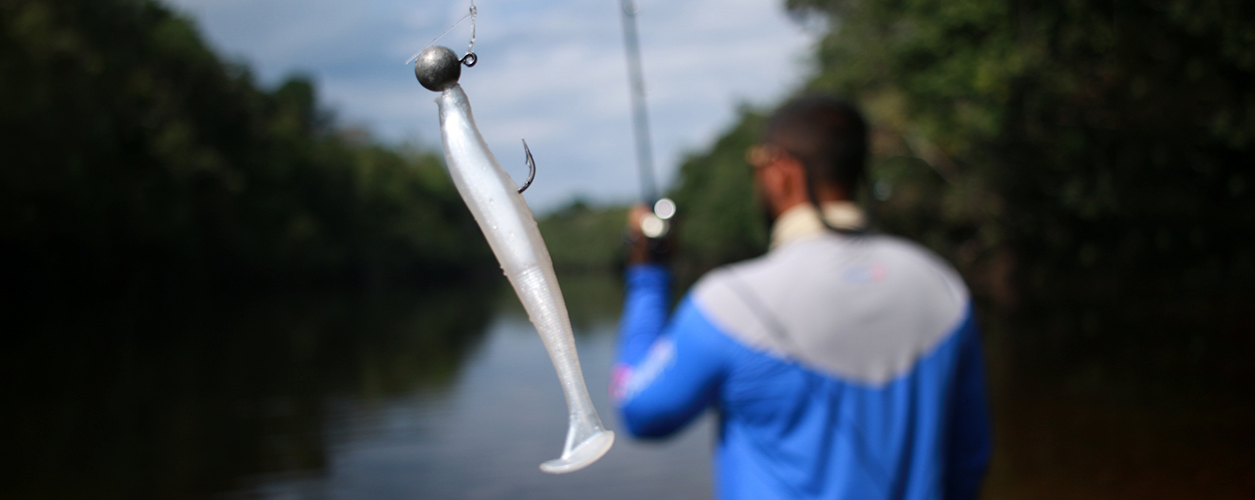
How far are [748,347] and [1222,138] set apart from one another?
2131cm

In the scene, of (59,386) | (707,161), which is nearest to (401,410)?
(59,386)

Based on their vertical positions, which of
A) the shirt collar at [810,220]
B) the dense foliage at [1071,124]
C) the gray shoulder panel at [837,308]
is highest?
the dense foliage at [1071,124]

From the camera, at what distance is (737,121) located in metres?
89.2

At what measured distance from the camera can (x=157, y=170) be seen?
47188 mm

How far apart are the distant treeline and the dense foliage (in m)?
13.4

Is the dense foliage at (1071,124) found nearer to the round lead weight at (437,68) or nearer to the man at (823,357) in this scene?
the man at (823,357)

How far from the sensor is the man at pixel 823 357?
188 centimetres

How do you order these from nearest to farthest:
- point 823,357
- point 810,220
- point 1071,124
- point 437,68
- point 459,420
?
point 437,68
point 823,357
point 810,220
point 459,420
point 1071,124

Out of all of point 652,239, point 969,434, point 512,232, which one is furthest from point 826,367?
point 512,232

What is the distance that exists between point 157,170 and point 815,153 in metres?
51.0

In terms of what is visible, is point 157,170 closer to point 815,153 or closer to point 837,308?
point 815,153

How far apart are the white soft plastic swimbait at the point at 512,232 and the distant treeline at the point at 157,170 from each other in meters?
26.7

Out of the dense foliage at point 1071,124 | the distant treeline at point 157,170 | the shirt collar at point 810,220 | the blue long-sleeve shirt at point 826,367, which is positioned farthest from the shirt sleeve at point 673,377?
the distant treeline at point 157,170

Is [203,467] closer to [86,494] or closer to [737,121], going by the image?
[86,494]
